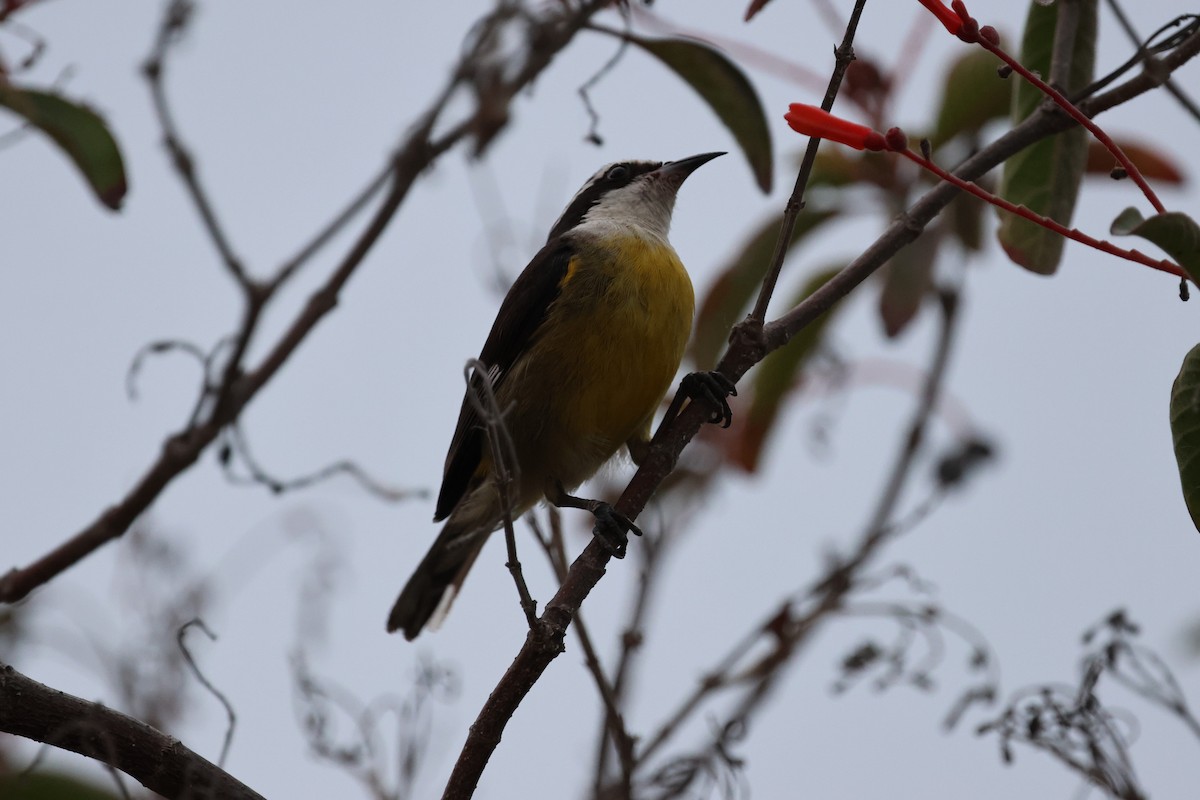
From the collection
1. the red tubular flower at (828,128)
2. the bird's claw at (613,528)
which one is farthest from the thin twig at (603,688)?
the red tubular flower at (828,128)

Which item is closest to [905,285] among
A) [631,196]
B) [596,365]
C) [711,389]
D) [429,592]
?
[596,365]

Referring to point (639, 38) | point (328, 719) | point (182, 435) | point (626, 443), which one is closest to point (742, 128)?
point (639, 38)

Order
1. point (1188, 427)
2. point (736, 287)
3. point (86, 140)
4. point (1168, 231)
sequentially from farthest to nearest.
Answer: point (736, 287), point (86, 140), point (1188, 427), point (1168, 231)

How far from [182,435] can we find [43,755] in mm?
793

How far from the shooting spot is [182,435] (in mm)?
2773

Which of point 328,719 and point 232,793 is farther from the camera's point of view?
point 328,719

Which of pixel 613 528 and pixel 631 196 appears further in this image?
pixel 631 196

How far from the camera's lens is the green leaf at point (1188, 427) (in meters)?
2.10

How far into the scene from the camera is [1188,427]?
6.98 feet

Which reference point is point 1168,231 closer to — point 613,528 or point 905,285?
point 613,528

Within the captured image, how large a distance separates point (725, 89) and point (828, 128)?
1.73 m

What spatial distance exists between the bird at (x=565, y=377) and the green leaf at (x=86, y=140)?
1.34 meters

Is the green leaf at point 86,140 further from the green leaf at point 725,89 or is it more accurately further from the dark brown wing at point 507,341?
the dark brown wing at point 507,341

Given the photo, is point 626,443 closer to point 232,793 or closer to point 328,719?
point 328,719
